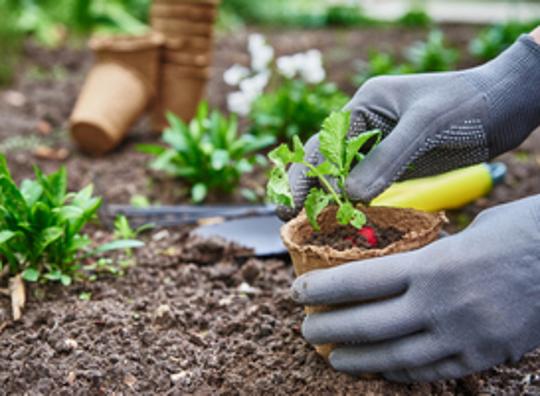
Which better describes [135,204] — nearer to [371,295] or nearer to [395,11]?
[371,295]

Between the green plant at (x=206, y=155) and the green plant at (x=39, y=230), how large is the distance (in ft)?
3.16

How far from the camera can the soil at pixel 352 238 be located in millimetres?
1809

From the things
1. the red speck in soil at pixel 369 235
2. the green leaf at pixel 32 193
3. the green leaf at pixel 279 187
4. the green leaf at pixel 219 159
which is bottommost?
the green leaf at pixel 219 159

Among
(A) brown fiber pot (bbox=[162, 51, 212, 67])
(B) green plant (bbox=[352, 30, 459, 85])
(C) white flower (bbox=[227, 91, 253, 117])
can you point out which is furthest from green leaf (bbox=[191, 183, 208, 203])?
(B) green plant (bbox=[352, 30, 459, 85])

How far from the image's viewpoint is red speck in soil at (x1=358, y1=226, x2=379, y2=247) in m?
1.81

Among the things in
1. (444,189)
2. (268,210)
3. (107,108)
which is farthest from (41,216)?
(107,108)

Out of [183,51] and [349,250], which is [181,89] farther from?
[349,250]

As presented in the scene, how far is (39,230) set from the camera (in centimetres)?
225

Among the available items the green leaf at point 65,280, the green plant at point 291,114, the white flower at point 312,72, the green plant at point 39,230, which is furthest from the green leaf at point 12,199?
the white flower at point 312,72

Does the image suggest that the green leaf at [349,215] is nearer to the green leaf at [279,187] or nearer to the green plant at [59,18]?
the green leaf at [279,187]

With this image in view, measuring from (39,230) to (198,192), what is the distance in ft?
3.54

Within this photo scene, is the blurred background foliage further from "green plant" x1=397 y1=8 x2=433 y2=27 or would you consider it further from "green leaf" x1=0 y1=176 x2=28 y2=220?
"green leaf" x1=0 y1=176 x2=28 y2=220

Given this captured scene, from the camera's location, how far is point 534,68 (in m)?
2.05

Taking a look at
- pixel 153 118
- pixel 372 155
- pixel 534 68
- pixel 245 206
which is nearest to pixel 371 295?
pixel 372 155
